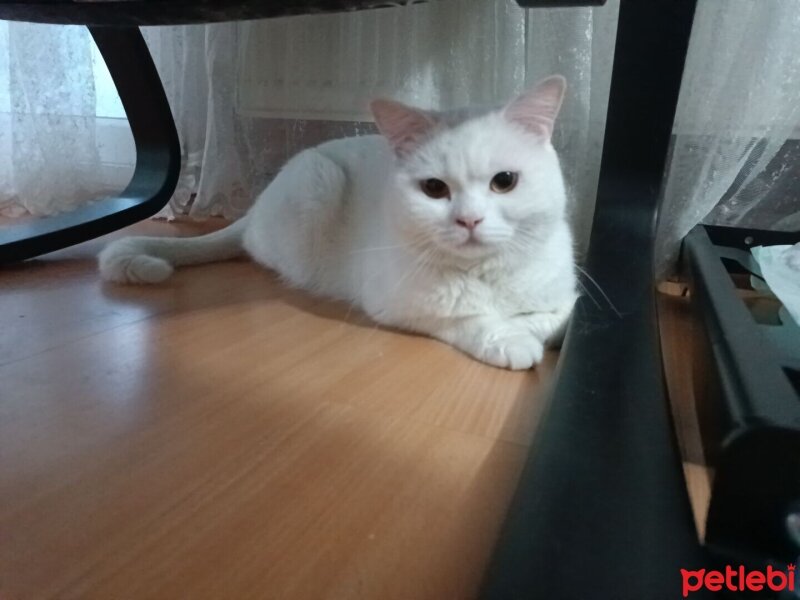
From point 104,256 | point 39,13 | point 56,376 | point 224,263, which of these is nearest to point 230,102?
point 224,263

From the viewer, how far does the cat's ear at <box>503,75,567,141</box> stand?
923mm

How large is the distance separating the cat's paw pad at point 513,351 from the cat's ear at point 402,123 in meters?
0.34

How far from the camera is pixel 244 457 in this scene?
68 cm

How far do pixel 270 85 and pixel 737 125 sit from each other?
113 centimetres

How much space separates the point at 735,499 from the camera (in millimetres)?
422

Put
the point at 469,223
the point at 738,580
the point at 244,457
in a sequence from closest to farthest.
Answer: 1. the point at 738,580
2. the point at 244,457
3. the point at 469,223

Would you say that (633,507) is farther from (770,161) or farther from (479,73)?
(479,73)

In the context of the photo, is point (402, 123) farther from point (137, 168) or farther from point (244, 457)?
point (137, 168)

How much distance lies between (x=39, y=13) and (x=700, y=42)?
113 cm

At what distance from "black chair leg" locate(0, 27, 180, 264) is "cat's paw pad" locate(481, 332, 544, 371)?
0.98 m

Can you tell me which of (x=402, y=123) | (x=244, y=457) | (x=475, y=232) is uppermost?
(x=402, y=123)

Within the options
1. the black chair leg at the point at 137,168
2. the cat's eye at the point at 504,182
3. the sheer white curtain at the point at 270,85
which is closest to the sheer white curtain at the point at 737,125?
the sheer white curtain at the point at 270,85

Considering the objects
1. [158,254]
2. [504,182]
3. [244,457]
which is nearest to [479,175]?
[504,182]

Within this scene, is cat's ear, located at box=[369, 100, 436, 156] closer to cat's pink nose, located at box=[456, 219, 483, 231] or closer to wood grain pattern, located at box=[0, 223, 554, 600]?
cat's pink nose, located at box=[456, 219, 483, 231]
